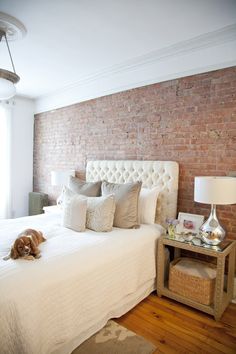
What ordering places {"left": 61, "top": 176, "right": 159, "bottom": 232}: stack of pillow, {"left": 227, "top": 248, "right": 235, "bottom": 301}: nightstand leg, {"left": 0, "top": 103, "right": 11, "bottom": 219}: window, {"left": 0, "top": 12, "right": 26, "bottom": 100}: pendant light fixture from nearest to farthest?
{"left": 0, "top": 12, "right": 26, "bottom": 100}: pendant light fixture → {"left": 227, "top": 248, "right": 235, "bottom": 301}: nightstand leg → {"left": 61, "top": 176, "right": 159, "bottom": 232}: stack of pillow → {"left": 0, "top": 103, "right": 11, "bottom": 219}: window

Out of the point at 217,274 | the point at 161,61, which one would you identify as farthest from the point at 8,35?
the point at 217,274

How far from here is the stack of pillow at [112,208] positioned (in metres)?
2.41

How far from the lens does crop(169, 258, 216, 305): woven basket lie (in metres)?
2.14

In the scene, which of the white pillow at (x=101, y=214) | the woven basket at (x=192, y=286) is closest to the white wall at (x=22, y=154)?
the white pillow at (x=101, y=214)

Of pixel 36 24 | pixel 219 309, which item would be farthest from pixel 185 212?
pixel 36 24

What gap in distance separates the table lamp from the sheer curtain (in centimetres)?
374

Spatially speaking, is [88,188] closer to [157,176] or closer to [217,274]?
[157,176]

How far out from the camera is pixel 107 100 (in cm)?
355

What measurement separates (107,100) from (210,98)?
1564 mm

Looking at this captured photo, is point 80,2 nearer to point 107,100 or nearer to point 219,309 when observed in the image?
point 107,100

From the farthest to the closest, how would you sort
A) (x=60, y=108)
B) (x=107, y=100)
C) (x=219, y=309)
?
1. (x=60, y=108)
2. (x=107, y=100)
3. (x=219, y=309)

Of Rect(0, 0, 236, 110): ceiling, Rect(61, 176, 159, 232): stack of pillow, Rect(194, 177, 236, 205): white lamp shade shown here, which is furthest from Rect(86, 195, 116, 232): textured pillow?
Rect(0, 0, 236, 110): ceiling

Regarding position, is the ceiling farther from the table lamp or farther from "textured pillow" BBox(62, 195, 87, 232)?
"textured pillow" BBox(62, 195, 87, 232)

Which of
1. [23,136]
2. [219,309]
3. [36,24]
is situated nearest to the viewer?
[219,309]
